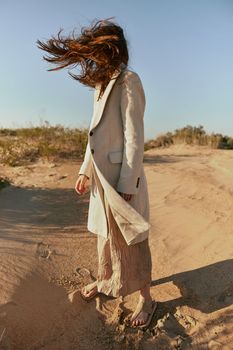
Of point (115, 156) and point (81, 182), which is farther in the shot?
point (81, 182)

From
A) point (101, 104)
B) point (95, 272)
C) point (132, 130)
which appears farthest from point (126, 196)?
point (95, 272)

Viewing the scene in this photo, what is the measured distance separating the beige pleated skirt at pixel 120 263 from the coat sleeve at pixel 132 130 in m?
0.22

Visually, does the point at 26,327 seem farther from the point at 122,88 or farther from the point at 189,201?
the point at 189,201

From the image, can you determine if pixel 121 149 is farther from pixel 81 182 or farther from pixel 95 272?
pixel 95 272

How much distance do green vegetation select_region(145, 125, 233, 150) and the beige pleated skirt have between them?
384 inches

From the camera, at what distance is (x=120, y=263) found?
287 centimetres

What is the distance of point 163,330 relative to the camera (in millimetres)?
2859

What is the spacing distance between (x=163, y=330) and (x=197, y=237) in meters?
1.57

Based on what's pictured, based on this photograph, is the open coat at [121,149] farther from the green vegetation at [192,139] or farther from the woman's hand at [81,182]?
the green vegetation at [192,139]

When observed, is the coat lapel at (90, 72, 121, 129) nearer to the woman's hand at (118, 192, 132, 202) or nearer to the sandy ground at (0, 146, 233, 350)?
the woman's hand at (118, 192, 132, 202)

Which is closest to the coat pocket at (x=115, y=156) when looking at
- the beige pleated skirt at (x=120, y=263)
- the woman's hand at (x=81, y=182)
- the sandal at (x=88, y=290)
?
the beige pleated skirt at (x=120, y=263)

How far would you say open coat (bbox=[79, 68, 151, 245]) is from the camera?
2598 mm

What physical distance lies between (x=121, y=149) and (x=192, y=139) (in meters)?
10.2

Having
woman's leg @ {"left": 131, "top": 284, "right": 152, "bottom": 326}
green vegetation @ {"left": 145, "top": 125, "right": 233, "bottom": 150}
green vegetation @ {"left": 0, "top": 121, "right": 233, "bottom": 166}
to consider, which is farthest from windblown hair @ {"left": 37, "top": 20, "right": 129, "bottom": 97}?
green vegetation @ {"left": 145, "top": 125, "right": 233, "bottom": 150}
